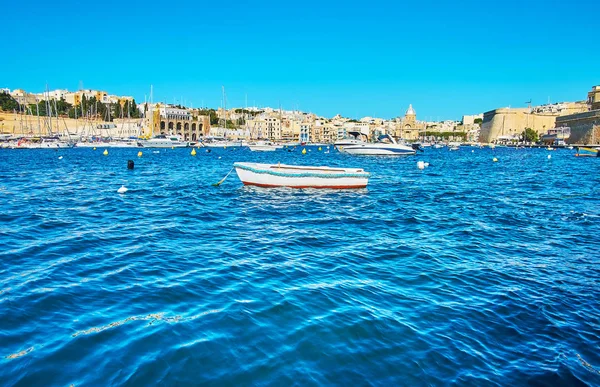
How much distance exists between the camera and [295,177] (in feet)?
67.8

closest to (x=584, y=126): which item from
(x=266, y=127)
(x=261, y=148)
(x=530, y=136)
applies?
(x=530, y=136)

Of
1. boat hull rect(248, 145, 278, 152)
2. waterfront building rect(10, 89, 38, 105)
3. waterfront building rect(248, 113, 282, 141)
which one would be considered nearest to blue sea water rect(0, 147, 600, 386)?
boat hull rect(248, 145, 278, 152)

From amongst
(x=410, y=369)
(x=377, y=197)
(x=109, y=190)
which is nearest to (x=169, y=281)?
(x=410, y=369)

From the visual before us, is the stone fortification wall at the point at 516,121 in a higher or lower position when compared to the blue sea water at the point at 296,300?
higher

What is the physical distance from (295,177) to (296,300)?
14176mm

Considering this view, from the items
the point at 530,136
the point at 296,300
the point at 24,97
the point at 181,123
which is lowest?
the point at 296,300

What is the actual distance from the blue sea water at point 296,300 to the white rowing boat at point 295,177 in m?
6.57

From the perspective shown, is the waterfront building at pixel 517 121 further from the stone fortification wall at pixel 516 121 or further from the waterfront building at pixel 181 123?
the waterfront building at pixel 181 123

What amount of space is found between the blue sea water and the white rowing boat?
21.5 ft

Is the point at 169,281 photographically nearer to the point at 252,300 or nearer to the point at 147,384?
the point at 252,300

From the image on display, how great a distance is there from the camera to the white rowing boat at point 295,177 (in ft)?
67.9

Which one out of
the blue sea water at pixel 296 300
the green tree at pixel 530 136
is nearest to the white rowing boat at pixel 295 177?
the blue sea water at pixel 296 300

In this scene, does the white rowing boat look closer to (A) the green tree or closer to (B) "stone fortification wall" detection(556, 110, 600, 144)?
(B) "stone fortification wall" detection(556, 110, 600, 144)

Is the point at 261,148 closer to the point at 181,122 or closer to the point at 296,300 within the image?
the point at 181,122
